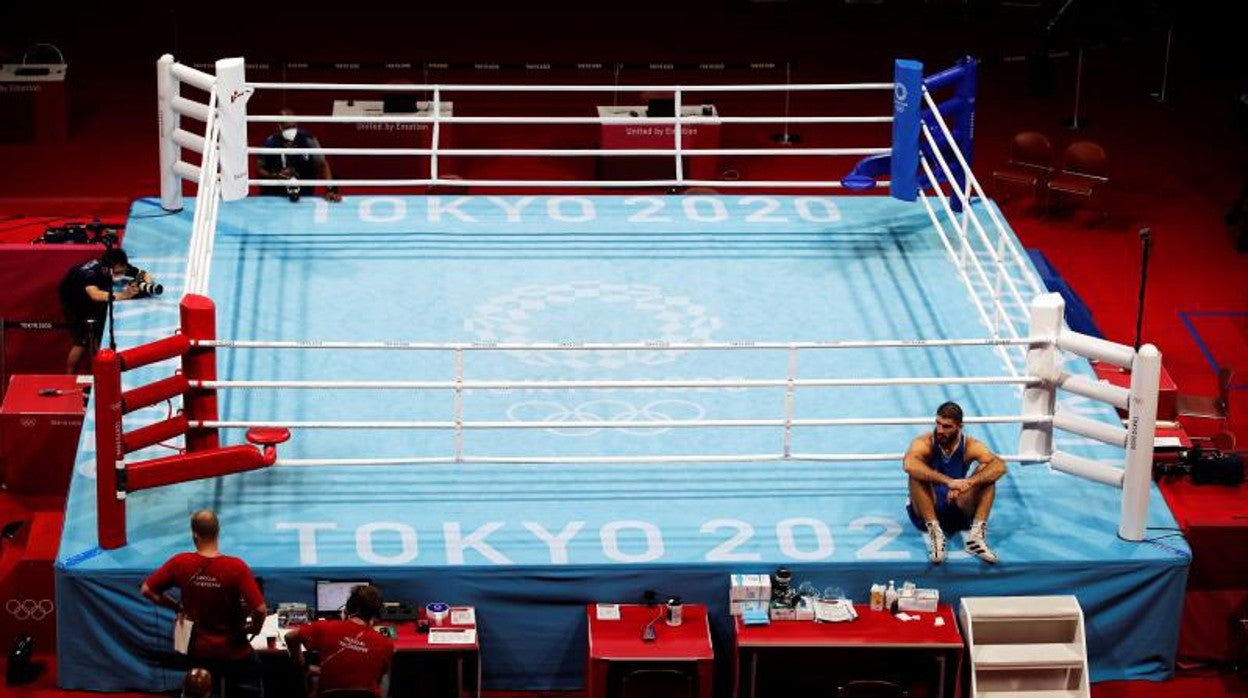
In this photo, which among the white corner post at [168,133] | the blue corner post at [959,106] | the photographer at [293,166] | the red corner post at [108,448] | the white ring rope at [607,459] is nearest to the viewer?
the red corner post at [108,448]

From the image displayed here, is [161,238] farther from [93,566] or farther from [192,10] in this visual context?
[192,10]

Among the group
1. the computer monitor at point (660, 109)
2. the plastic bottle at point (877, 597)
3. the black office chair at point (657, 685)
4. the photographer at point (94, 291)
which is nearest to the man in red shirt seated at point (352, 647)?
the black office chair at point (657, 685)

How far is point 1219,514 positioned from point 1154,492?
0.69 meters

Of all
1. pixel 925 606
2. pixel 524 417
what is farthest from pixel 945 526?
pixel 524 417

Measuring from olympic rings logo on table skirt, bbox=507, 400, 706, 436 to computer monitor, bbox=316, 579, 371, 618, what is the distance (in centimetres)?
185

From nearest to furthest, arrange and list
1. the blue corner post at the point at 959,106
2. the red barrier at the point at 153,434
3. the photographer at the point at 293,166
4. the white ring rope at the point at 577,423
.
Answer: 1. the red barrier at the point at 153,434
2. the white ring rope at the point at 577,423
3. the blue corner post at the point at 959,106
4. the photographer at the point at 293,166

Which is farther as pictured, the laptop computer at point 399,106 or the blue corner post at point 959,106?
the laptop computer at point 399,106

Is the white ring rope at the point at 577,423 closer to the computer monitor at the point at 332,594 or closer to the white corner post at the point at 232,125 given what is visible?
the computer monitor at the point at 332,594

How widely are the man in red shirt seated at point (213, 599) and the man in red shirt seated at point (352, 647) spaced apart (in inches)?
15.1

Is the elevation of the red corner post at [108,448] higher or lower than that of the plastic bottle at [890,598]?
higher

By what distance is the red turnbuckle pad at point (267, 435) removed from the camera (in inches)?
471

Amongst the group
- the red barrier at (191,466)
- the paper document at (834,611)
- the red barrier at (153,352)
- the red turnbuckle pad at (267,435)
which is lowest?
the paper document at (834,611)

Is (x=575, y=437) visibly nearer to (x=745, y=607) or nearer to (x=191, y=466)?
(x=745, y=607)

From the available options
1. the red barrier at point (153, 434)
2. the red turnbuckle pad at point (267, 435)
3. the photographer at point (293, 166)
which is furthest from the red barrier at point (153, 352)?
the photographer at point (293, 166)
